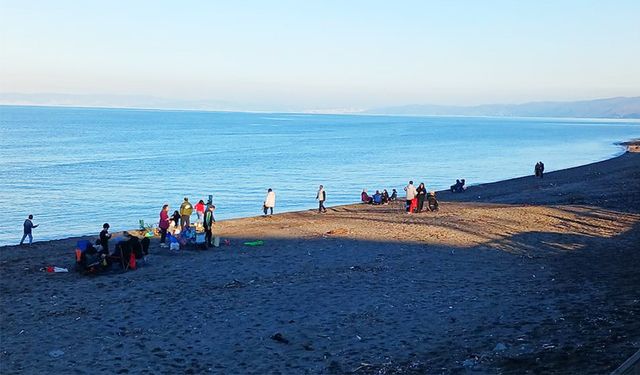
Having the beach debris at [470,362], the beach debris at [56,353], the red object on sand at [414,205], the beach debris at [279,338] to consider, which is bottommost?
the beach debris at [470,362]

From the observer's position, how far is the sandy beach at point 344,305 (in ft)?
34.1

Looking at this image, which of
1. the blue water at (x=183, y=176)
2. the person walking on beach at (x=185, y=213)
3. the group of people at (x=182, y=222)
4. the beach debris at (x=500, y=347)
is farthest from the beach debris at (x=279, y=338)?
the blue water at (x=183, y=176)

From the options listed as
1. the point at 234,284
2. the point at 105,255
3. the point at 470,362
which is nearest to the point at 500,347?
the point at 470,362

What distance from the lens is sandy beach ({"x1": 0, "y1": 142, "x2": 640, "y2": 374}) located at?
34.1ft

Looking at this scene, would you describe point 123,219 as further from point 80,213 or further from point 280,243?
point 280,243

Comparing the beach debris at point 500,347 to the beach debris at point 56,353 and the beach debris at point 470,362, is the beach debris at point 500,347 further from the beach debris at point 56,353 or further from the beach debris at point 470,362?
the beach debris at point 56,353

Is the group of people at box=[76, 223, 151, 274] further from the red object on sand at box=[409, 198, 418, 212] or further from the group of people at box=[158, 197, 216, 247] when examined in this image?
the red object on sand at box=[409, 198, 418, 212]

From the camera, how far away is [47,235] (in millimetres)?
29312

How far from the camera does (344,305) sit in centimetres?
1364

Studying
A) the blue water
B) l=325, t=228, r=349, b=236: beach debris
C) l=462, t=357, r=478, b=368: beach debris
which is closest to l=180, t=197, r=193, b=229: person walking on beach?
l=325, t=228, r=349, b=236: beach debris

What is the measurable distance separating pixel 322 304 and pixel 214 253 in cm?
634

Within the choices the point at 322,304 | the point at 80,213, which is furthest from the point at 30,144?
the point at 322,304

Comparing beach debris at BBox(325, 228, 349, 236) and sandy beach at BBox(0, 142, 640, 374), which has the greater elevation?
beach debris at BBox(325, 228, 349, 236)

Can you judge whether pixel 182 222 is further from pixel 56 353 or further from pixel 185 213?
pixel 56 353
